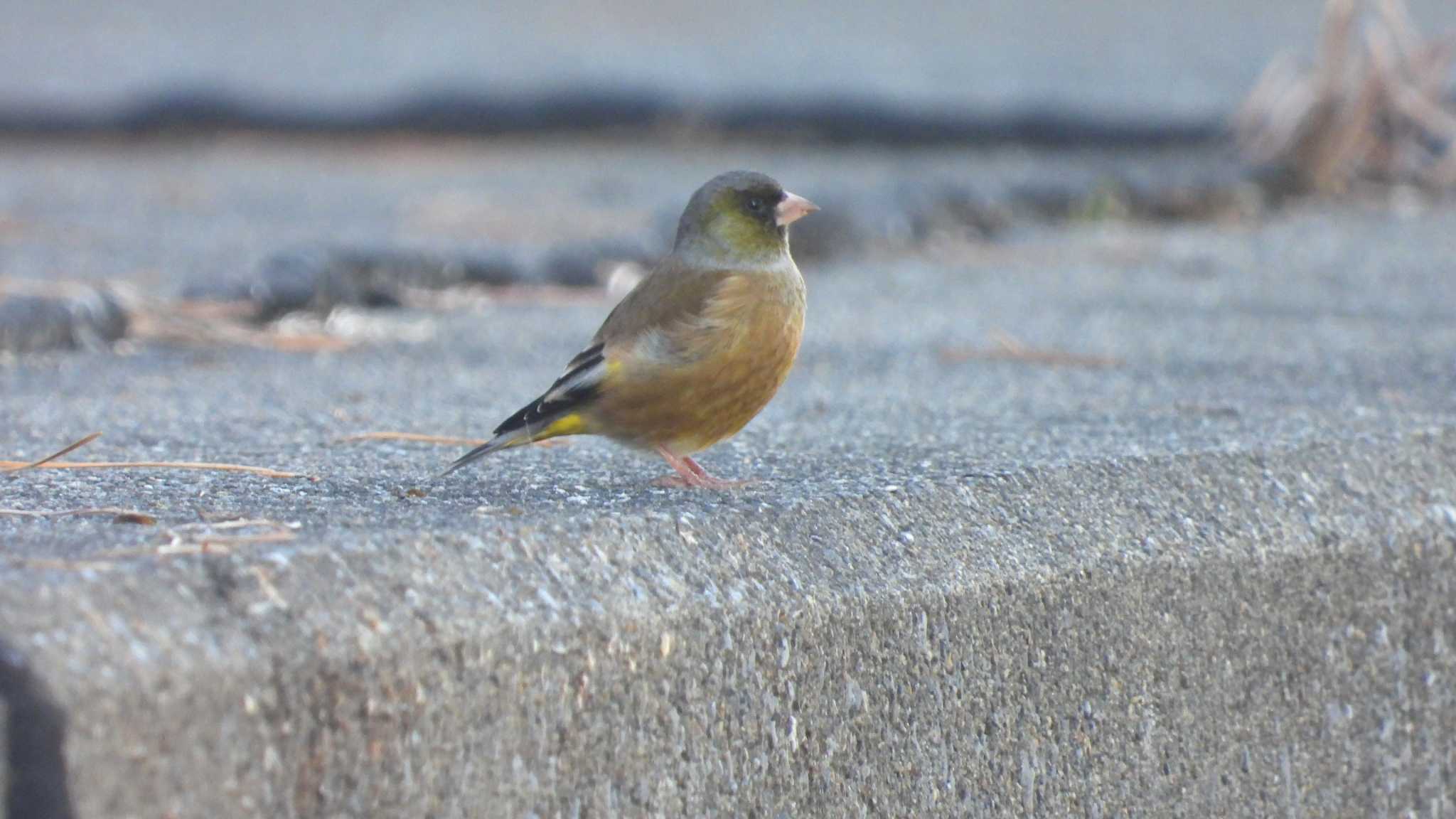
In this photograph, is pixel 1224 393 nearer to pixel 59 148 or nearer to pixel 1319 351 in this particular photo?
pixel 1319 351

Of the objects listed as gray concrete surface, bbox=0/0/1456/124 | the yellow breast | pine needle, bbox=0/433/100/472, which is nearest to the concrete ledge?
the yellow breast

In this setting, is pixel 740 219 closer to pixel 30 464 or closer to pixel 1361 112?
pixel 30 464

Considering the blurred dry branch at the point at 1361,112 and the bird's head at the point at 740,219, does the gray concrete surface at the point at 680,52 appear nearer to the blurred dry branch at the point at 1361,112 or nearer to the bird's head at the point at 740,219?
the blurred dry branch at the point at 1361,112

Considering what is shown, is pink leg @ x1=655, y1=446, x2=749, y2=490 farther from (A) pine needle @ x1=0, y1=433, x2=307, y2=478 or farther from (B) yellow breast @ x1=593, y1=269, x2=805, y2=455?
(A) pine needle @ x1=0, y1=433, x2=307, y2=478

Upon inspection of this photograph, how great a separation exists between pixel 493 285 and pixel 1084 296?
1.63 metres

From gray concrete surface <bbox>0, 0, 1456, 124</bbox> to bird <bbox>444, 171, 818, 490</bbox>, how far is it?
15.3 ft

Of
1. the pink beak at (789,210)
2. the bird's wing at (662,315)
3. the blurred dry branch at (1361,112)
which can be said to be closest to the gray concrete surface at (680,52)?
the blurred dry branch at (1361,112)

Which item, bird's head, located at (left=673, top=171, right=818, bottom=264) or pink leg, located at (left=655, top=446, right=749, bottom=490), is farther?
bird's head, located at (left=673, top=171, right=818, bottom=264)

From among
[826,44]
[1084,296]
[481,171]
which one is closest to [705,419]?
[1084,296]

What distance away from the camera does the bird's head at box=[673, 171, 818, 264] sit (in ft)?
9.59

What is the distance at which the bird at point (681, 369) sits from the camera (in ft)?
8.64

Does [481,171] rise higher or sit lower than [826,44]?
lower

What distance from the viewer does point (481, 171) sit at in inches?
277

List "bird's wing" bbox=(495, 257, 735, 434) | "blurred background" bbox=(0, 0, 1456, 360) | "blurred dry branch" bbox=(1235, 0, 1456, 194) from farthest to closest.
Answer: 1. "blurred dry branch" bbox=(1235, 0, 1456, 194)
2. "blurred background" bbox=(0, 0, 1456, 360)
3. "bird's wing" bbox=(495, 257, 735, 434)
